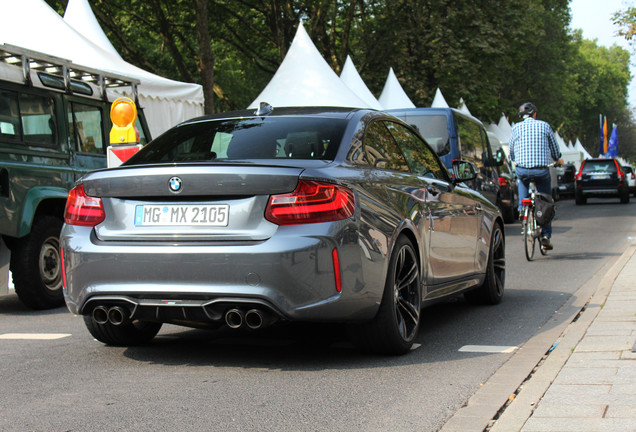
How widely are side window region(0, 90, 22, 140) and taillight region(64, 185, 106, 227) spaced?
3.13 metres

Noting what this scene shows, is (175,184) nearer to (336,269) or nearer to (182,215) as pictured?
(182,215)

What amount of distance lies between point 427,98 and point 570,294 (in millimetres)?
28491

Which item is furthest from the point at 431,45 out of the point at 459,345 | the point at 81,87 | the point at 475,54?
the point at 459,345

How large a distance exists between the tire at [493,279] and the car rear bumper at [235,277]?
2952mm

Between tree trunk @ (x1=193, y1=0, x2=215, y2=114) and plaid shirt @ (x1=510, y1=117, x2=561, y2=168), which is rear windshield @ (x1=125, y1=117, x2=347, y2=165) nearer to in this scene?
plaid shirt @ (x1=510, y1=117, x2=561, y2=168)

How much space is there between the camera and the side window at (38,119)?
8.59 m

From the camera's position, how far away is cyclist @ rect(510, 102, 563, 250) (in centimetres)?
1215

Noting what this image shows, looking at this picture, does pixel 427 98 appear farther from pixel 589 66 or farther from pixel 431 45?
pixel 589 66

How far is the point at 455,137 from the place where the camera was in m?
15.0

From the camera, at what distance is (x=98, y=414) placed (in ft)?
13.8

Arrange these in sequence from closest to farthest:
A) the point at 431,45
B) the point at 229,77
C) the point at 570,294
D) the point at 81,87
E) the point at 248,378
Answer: the point at 248,378, the point at 570,294, the point at 81,87, the point at 431,45, the point at 229,77

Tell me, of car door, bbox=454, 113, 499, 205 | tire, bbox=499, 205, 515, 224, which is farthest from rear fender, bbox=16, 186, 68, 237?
tire, bbox=499, 205, 515, 224

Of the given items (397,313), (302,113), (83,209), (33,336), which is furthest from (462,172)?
(33,336)

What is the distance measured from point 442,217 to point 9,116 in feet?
13.8
